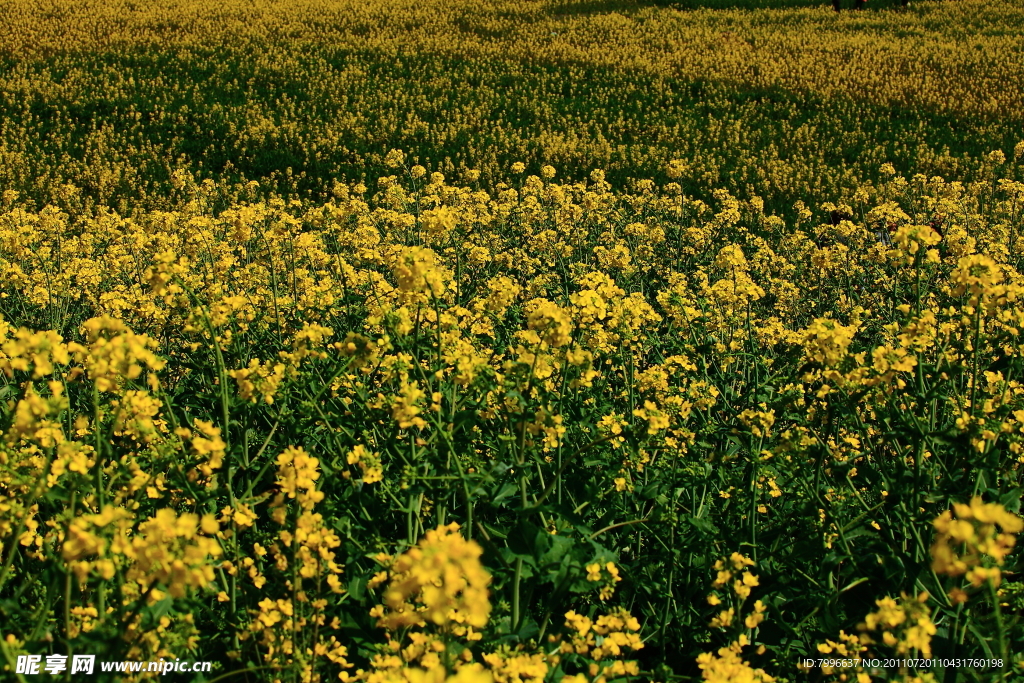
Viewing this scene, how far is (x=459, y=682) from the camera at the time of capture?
1.15m

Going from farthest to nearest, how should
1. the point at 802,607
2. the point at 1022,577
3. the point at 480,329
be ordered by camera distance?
the point at 480,329
the point at 1022,577
the point at 802,607

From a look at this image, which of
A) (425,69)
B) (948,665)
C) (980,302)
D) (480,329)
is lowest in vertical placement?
(948,665)

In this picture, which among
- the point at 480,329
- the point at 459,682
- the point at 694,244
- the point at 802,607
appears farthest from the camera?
the point at 694,244

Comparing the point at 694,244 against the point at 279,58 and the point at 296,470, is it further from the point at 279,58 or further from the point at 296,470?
the point at 279,58

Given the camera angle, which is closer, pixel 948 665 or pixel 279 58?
pixel 948 665

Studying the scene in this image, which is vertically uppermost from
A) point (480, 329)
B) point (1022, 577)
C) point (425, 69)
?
point (425, 69)

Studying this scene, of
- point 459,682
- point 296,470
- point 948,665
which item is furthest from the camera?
point 948,665

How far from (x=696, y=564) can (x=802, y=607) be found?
1.18 ft

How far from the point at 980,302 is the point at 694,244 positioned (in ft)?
14.7

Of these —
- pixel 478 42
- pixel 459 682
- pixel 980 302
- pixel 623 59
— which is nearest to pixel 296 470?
pixel 459 682

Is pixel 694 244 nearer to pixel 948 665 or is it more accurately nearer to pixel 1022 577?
pixel 1022 577

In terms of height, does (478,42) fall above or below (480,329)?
above

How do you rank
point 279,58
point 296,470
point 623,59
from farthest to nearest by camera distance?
point 623,59 < point 279,58 < point 296,470

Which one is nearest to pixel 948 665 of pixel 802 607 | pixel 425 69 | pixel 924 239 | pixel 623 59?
pixel 802 607
